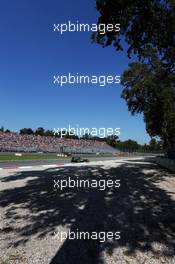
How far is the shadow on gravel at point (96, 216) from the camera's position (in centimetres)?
704

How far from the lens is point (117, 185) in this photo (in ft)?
48.6

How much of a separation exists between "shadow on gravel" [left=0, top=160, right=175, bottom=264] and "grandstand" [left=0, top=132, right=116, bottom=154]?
1798 inches

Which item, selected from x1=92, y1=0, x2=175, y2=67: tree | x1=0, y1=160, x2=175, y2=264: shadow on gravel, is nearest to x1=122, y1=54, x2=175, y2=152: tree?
x1=92, y1=0, x2=175, y2=67: tree

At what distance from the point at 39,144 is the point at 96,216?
59.8 m

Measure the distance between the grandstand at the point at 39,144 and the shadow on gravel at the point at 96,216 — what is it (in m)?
45.7

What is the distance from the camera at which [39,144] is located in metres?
68.3

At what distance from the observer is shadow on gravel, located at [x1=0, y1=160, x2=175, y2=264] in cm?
704

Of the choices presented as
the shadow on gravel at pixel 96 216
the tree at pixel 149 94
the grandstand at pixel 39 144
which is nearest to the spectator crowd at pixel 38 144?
the grandstand at pixel 39 144

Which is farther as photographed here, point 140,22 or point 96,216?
point 140,22

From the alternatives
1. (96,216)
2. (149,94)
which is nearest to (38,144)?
(149,94)

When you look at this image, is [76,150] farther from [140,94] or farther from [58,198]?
[58,198]

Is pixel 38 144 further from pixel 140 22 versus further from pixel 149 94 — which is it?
pixel 140 22

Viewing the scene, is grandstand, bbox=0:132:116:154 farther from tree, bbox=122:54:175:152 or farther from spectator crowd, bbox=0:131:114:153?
tree, bbox=122:54:175:152

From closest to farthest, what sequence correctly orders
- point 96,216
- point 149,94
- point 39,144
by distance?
point 96,216 → point 149,94 → point 39,144
